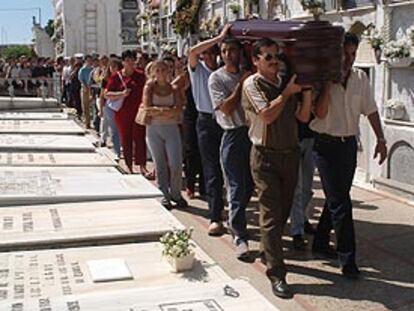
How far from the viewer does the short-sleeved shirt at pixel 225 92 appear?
16.9ft

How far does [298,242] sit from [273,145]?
4.32 ft

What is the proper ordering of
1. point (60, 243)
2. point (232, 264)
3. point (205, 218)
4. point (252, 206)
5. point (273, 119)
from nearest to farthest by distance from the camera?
1. point (60, 243)
2. point (273, 119)
3. point (232, 264)
4. point (205, 218)
5. point (252, 206)

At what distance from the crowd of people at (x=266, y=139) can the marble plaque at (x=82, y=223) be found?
0.72 meters

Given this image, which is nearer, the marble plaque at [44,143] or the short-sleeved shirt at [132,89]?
the marble plaque at [44,143]

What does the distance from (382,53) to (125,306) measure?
16.8ft

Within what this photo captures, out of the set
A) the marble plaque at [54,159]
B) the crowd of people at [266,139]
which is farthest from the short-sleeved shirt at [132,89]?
the crowd of people at [266,139]

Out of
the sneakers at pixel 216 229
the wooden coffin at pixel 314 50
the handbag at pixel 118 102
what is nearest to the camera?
the wooden coffin at pixel 314 50

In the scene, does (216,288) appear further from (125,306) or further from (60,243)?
(60,243)

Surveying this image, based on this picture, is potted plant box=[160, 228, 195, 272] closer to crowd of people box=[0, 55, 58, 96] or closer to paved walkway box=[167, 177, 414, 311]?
paved walkway box=[167, 177, 414, 311]

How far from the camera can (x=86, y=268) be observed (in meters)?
3.52

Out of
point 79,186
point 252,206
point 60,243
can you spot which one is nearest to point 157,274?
point 60,243

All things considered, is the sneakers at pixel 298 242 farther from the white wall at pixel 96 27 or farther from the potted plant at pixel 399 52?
the white wall at pixel 96 27

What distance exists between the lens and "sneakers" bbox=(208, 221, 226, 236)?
229 inches

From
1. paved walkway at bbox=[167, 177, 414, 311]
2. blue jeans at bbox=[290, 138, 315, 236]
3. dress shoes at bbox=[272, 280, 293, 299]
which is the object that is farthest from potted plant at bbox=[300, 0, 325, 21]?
dress shoes at bbox=[272, 280, 293, 299]
